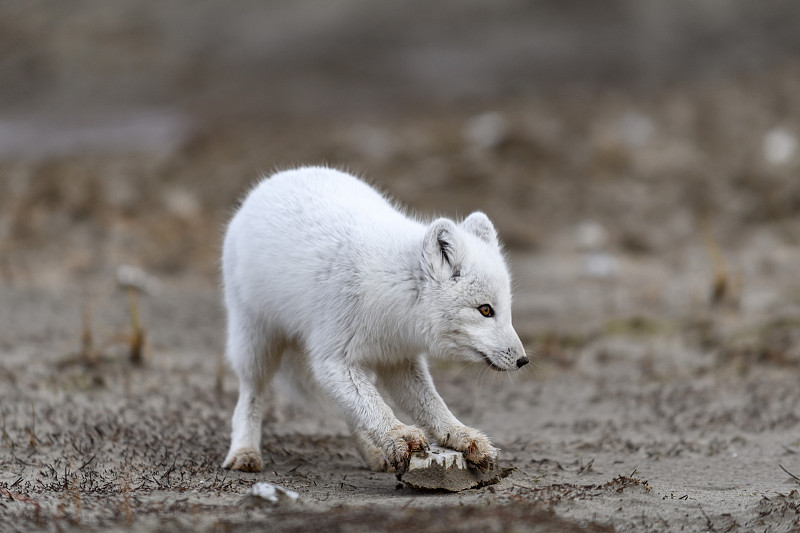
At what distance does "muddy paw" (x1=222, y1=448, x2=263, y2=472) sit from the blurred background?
2.72 m

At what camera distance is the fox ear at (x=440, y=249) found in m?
5.35

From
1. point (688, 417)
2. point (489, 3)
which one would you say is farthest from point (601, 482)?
point (489, 3)

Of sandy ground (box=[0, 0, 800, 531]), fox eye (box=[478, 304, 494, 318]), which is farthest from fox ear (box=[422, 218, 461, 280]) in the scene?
sandy ground (box=[0, 0, 800, 531])

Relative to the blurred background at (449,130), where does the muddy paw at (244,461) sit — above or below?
below

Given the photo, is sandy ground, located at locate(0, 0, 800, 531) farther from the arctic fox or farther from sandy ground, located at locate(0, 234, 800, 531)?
the arctic fox

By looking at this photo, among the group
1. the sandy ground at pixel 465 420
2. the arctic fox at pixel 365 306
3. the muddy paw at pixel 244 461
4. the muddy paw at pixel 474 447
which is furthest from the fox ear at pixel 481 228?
the muddy paw at pixel 244 461

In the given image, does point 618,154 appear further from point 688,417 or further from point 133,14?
point 133,14

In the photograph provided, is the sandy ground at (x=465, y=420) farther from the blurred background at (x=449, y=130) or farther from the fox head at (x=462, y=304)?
the blurred background at (x=449, y=130)

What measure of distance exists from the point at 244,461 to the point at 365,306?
4.29ft

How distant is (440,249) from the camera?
17.6ft

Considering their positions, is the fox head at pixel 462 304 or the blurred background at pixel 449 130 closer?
the fox head at pixel 462 304

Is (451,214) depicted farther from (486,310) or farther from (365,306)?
(486,310)

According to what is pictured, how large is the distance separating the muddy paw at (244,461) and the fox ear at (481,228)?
77.2 inches

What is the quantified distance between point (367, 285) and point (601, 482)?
178cm
